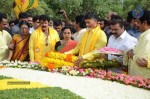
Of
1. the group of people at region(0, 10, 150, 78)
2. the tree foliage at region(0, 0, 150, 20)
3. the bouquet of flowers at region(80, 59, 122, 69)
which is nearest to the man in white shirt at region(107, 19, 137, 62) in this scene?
the group of people at region(0, 10, 150, 78)

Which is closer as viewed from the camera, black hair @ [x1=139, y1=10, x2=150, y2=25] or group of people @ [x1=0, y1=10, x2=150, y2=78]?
black hair @ [x1=139, y1=10, x2=150, y2=25]

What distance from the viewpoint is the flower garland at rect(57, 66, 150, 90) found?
24.0ft

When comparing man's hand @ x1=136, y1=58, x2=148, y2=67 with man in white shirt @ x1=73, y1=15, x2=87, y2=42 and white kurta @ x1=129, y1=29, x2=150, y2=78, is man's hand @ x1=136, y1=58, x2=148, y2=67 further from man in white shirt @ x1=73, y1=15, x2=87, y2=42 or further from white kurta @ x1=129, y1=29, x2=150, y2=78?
man in white shirt @ x1=73, y1=15, x2=87, y2=42

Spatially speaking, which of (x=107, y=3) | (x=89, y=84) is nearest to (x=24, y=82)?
(x=89, y=84)

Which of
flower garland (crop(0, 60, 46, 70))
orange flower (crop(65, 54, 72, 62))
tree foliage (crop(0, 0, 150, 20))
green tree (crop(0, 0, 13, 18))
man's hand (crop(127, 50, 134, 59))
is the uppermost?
tree foliage (crop(0, 0, 150, 20))

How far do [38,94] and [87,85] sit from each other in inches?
50.4

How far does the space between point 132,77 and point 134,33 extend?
2.59 metres

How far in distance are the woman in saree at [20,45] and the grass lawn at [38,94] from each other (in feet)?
11.2

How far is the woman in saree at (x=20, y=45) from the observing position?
31.7 ft

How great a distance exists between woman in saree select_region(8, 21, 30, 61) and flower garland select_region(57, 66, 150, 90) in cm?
173

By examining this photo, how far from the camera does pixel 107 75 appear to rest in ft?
25.6

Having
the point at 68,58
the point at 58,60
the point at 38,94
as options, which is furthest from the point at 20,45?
the point at 38,94

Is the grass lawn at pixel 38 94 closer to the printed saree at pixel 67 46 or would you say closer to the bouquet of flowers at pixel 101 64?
the bouquet of flowers at pixel 101 64

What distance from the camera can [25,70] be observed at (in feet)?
27.8
